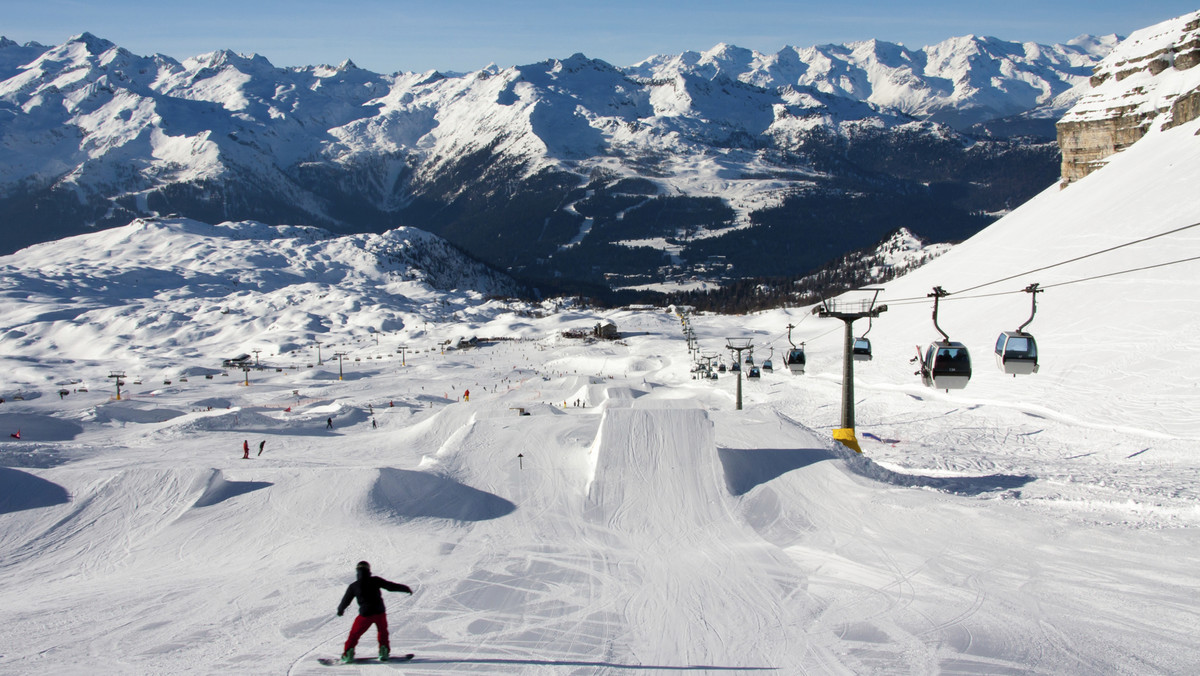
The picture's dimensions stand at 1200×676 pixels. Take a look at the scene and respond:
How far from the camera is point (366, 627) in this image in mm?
10680

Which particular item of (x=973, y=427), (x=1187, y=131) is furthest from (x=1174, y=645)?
(x=1187, y=131)

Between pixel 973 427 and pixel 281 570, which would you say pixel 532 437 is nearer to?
pixel 281 570

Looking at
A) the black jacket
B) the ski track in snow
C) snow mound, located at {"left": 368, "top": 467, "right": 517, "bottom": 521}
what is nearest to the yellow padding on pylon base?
the ski track in snow

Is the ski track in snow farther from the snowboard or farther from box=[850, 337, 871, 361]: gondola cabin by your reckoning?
box=[850, 337, 871, 361]: gondola cabin

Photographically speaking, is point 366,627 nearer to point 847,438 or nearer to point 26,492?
point 26,492

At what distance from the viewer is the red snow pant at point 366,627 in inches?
419

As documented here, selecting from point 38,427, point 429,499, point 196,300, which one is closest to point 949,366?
point 429,499

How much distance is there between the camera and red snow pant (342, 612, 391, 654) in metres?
10.6

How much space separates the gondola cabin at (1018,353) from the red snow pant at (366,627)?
55.8 feet

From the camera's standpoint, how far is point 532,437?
29812mm

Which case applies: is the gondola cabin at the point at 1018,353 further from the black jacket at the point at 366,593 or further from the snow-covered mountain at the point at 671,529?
the black jacket at the point at 366,593

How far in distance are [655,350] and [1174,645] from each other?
9055 cm

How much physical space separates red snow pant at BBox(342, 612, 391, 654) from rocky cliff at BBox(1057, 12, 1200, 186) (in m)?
106

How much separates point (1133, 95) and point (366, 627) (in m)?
118
